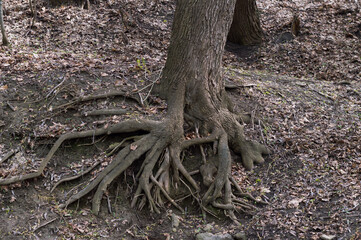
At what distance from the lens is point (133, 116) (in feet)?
22.6

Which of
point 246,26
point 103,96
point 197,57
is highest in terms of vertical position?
point 246,26

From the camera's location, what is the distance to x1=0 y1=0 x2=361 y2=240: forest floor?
227 inches

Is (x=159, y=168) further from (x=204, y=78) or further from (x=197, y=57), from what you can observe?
(x=197, y=57)

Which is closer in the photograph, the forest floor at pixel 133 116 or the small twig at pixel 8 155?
the forest floor at pixel 133 116

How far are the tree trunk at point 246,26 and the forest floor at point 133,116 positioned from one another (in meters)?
1.36

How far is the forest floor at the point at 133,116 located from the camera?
5.76 m

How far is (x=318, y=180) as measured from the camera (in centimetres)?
Answer: 650

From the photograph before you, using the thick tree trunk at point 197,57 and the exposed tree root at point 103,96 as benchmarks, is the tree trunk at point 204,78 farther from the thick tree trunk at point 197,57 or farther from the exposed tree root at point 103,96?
the exposed tree root at point 103,96

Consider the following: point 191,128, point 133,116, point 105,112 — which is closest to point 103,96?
point 105,112

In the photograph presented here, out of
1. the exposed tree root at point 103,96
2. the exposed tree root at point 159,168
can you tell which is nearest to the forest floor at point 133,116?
the exposed tree root at point 103,96

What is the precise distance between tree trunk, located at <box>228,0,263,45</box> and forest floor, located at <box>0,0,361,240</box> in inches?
53.5

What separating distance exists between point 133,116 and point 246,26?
6.62m

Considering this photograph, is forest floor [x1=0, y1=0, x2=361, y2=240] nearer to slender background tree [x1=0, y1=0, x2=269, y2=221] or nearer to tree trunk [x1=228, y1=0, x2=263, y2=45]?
slender background tree [x1=0, y1=0, x2=269, y2=221]

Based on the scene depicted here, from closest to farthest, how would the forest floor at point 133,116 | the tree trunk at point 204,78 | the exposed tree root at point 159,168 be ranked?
the forest floor at point 133,116 < the exposed tree root at point 159,168 < the tree trunk at point 204,78
